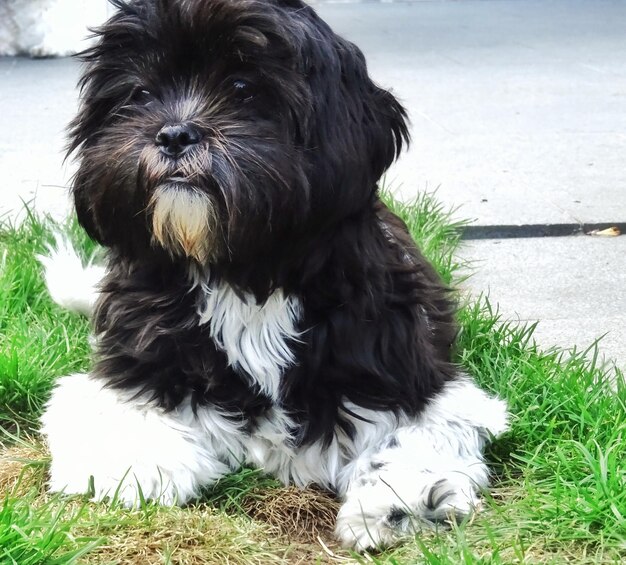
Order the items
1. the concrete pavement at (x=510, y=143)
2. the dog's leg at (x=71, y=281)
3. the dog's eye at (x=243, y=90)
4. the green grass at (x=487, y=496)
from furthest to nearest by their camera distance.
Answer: the concrete pavement at (x=510, y=143) < the dog's leg at (x=71, y=281) < the dog's eye at (x=243, y=90) < the green grass at (x=487, y=496)

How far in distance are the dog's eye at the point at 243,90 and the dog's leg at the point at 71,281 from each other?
4.52 feet

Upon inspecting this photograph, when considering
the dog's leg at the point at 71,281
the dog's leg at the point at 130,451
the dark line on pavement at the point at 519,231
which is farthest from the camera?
the dark line on pavement at the point at 519,231

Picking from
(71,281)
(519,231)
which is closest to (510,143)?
(519,231)

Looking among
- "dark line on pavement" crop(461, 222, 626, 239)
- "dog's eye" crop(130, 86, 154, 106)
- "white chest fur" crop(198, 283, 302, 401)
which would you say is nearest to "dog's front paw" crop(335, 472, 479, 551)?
"white chest fur" crop(198, 283, 302, 401)

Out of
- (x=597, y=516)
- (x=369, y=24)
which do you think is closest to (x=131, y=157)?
(x=597, y=516)

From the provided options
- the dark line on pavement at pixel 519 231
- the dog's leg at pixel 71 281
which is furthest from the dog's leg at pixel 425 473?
the dark line on pavement at pixel 519 231

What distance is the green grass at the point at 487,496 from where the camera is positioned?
2.29 m

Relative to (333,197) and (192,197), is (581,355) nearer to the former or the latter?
(333,197)

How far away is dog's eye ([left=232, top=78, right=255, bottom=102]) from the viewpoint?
244cm

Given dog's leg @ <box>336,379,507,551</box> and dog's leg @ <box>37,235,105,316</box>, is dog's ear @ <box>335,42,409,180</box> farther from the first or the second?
dog's leg @ <box>37,235,105,316</box>

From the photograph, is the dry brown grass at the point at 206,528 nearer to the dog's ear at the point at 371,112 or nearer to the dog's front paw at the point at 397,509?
the dog's front paw at the point at 397,509

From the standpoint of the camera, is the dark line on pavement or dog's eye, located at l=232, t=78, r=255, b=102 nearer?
dog's eye, located at l=232, t=78, r=255, b=102

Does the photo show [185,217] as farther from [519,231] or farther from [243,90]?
[519,231]

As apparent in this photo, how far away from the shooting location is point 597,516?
7.84 ft
